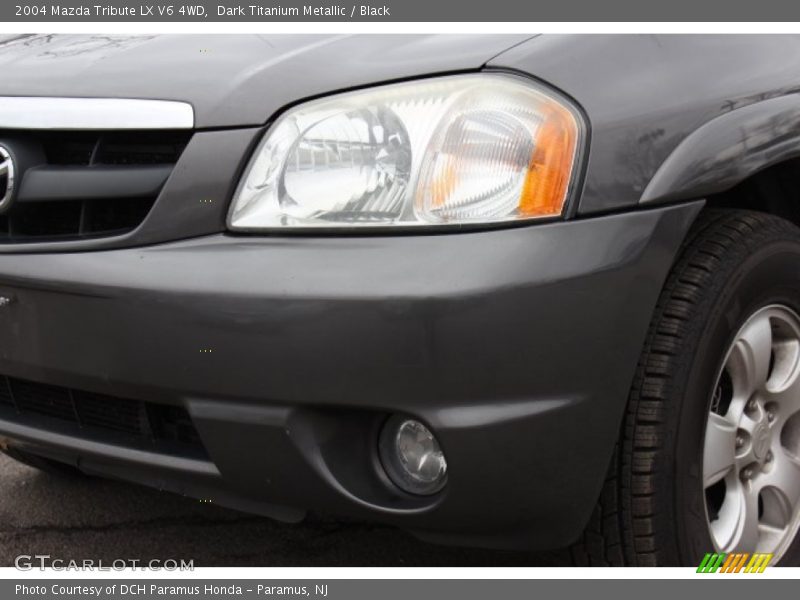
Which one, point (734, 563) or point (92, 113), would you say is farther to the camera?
point (734, 563)

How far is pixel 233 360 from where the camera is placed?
1936 millimetres

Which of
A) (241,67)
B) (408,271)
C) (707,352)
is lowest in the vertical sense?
(707,352)

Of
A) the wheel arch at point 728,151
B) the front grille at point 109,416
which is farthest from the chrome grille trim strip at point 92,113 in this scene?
the wheel arch at point 728,151

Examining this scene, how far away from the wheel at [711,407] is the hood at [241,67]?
60 cm

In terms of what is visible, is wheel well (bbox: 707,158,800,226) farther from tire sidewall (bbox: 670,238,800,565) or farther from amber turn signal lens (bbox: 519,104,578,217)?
amber turn signal lens (bbox: 519,104,578,217)

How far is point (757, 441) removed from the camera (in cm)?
238

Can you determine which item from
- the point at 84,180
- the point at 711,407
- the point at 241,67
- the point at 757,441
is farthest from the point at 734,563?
the point at 84,180

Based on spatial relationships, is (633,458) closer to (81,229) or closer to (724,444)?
(724,444)

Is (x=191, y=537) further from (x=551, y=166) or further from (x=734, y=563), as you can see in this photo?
(x=551, y=166)

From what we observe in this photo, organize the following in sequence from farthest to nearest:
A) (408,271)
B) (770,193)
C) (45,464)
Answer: (45,464)
(770,193)
(408,271)

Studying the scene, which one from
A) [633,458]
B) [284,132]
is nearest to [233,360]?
[284,132]

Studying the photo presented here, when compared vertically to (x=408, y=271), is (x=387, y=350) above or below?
below

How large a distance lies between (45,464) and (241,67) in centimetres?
159

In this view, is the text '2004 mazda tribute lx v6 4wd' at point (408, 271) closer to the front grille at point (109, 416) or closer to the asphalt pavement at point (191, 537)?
the front grille at point (109, 416)
